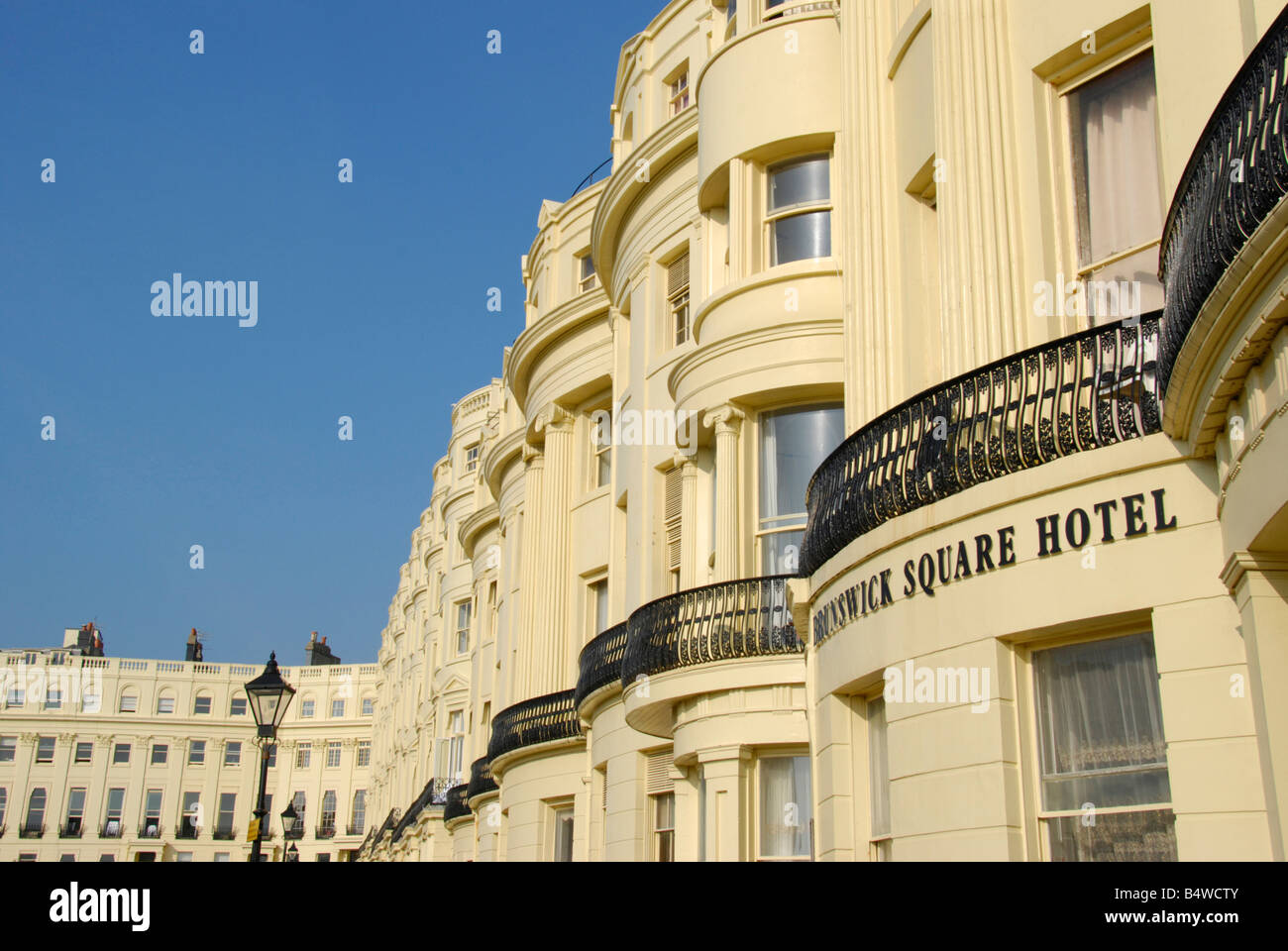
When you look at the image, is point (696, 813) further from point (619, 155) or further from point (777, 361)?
Result: point (619, 155)

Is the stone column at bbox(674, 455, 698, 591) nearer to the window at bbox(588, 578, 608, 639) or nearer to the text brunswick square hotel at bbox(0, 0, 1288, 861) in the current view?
the text brunswick square hotel at bbox(0, 0, 1288, 861)

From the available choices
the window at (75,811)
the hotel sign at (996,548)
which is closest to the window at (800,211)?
the hotel sign at (996,548)

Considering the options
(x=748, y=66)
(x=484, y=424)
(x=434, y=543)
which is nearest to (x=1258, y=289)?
(x=748, y=66)

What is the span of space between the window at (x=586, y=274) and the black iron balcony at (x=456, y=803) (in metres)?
16.0

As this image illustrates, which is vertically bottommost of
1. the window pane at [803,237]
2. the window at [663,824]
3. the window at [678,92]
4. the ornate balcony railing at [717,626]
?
the window at [663,824]

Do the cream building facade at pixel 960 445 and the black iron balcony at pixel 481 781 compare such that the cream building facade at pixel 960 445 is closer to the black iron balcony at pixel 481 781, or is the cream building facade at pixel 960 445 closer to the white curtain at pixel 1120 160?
the white curtain at pixel 1120 160

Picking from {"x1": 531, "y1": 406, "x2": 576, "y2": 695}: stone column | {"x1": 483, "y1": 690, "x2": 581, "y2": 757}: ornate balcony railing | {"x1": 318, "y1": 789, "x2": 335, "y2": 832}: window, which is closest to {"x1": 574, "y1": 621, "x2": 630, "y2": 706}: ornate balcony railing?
{"x1": 483, "y1": 690, "x2": 581, "y2": 757}: ornate balcony railing

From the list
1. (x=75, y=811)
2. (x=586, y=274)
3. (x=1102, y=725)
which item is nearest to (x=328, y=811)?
(x=75, y=811)

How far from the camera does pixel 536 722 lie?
2436cm

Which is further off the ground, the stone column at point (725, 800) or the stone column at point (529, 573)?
the stone column at point (529, 573)

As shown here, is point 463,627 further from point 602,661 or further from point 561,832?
point 602,661

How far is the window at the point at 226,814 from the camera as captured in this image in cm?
8900

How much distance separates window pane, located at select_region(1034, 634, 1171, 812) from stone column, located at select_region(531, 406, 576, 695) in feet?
55.3

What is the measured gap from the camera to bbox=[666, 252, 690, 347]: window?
2020 cm
